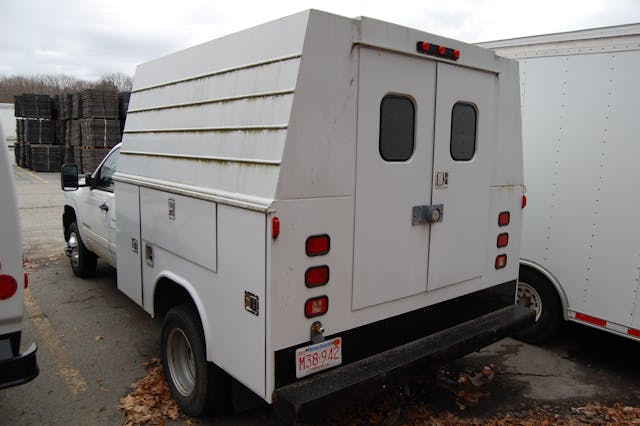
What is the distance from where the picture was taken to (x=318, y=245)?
9.48 feet

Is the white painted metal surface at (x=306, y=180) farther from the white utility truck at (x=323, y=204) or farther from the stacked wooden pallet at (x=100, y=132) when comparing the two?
the stacked wooden pallet at (x=100, y=132)

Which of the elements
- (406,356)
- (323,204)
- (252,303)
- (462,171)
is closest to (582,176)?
(462,171)

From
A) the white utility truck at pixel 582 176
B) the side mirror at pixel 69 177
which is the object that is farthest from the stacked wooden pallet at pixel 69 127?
the white utility truck at pixel 582 176

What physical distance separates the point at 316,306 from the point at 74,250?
18.1 feet

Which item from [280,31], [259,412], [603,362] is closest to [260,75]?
[280,31]

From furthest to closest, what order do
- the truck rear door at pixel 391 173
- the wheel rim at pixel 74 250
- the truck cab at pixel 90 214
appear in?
the wheel rim at pixel 74 250 → the truck cab at pixel 90 214 → the truck rear door at pixel 391 173

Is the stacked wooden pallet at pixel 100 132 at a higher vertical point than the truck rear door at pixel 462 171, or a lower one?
higher

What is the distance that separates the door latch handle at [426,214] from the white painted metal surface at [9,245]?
2.41 meters

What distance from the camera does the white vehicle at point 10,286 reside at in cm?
284

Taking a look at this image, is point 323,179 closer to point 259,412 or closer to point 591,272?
point 259,412

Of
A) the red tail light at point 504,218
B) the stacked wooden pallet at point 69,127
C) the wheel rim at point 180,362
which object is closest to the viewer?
the wheel rim at point 180,362

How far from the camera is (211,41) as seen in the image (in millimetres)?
3479

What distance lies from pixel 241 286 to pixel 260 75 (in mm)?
1223

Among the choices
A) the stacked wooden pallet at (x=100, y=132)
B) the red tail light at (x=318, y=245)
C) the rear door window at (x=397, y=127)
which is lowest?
the red tail light at (x=318, y=245)
